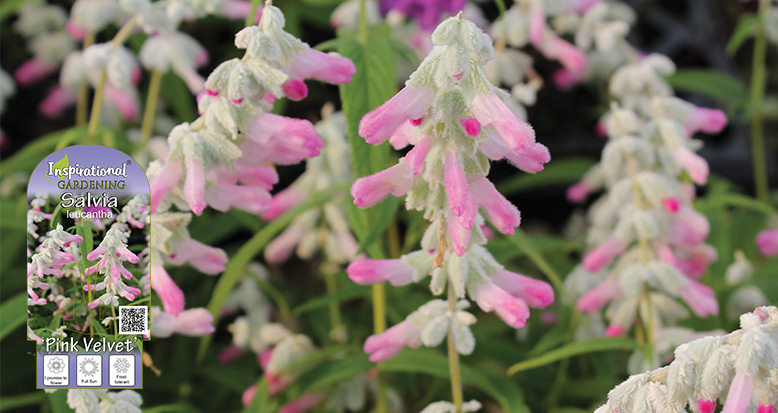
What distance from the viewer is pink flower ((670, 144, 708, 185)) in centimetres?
114

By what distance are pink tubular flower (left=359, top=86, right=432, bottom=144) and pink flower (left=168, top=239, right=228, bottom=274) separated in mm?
268

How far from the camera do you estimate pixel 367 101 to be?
3.11 ft

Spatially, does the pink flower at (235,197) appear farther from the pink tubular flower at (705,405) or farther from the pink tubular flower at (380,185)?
the pink tubular flower at (705,405)

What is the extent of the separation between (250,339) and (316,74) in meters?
0.67

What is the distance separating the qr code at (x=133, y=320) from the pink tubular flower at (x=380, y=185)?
10.7 inches

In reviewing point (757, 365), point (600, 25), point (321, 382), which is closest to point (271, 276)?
point (321, 382)

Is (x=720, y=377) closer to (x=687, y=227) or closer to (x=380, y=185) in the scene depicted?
(x=380, y=185)

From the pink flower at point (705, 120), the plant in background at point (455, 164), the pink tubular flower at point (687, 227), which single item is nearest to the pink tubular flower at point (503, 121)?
the plant in background at point (455, 164)

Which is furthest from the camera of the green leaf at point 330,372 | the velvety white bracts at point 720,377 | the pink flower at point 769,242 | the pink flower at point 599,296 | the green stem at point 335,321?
the pink flower at point 769,242

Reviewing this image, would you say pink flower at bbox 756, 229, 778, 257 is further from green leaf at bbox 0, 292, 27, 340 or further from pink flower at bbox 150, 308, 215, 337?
green leaf at bbox 0, 292, 27, 340

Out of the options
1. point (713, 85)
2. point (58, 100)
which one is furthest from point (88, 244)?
point (713, 85)

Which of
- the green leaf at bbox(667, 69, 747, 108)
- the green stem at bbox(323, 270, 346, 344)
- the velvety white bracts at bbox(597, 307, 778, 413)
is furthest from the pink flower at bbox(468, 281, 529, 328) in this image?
the green leaf at bbox(667, 69, 747, 108)

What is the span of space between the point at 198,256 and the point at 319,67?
0.25 metres

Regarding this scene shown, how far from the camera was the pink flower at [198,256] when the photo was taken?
34.3 inches
